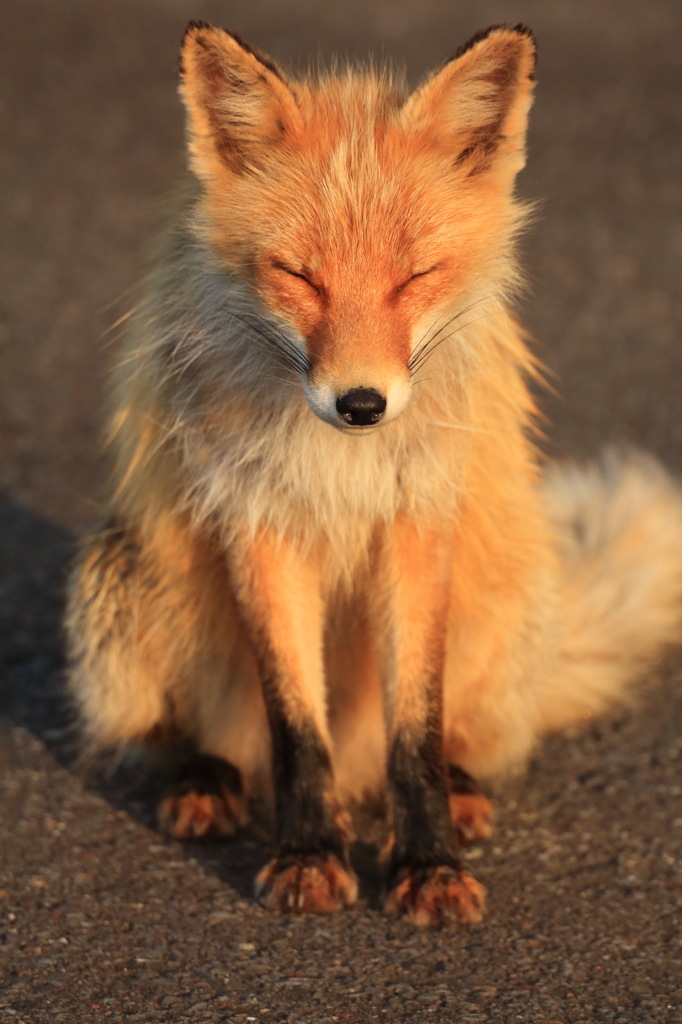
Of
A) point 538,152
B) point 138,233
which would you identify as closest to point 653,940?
point 138,233

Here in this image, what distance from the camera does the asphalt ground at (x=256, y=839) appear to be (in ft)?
10.2

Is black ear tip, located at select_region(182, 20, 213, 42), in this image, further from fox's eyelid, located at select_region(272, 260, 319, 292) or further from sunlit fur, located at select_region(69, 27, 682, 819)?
fox's eyelid, located at select_region(272, 260, 319, 292)

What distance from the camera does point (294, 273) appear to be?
3.11m

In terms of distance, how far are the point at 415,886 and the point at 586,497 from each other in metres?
2.29

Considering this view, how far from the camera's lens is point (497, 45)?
315 cm

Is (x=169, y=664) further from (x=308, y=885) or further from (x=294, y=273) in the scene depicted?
(x=294, y=273)

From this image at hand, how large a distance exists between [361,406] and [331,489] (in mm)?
521

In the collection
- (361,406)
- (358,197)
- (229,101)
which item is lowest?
(361,406)

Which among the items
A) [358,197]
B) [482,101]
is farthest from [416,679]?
[482,101]

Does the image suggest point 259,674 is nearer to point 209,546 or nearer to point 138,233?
point 209,546

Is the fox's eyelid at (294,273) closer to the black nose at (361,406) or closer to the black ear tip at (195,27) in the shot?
the black nose at (361,406)

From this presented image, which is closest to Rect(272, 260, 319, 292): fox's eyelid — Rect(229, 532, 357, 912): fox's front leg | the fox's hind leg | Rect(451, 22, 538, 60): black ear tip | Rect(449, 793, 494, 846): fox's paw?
Rect(451, 22, 538, 60): black ear tip

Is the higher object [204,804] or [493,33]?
[493,33]

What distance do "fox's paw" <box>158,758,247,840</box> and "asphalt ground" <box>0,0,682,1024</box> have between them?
0.07 meters
